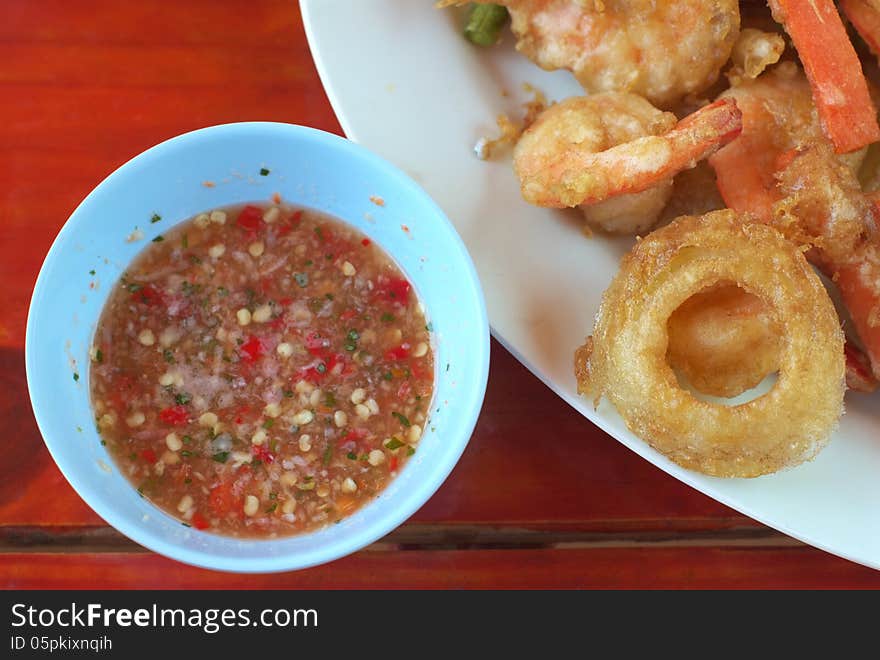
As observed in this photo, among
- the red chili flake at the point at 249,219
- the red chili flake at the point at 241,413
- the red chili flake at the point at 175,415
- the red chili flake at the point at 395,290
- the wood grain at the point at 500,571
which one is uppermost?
the red chili flake at the point at 249,219

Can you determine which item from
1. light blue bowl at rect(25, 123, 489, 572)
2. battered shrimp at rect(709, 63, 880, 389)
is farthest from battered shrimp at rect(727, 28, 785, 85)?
light blue bowl at rect(25, 123, 489, 572)

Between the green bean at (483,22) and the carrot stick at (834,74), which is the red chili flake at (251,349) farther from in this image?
the carrot stick at (834,74)

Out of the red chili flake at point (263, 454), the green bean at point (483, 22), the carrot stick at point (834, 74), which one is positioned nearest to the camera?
the red chili flake at point (263, 454)

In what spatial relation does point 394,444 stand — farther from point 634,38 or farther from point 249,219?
point 634,38

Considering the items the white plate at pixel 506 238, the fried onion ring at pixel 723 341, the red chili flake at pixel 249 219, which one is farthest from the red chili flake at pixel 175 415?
A: the fried onion ring at pixel 723 341

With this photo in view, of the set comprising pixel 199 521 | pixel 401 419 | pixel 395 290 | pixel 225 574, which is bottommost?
pixel 225 574

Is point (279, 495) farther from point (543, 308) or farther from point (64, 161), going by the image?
point (64, 161)

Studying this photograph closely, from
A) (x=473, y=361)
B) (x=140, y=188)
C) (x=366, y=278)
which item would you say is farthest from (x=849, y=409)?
(x=140, y=188)

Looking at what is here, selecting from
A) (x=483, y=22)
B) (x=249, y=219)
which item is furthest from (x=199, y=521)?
(x=483, y=22)
